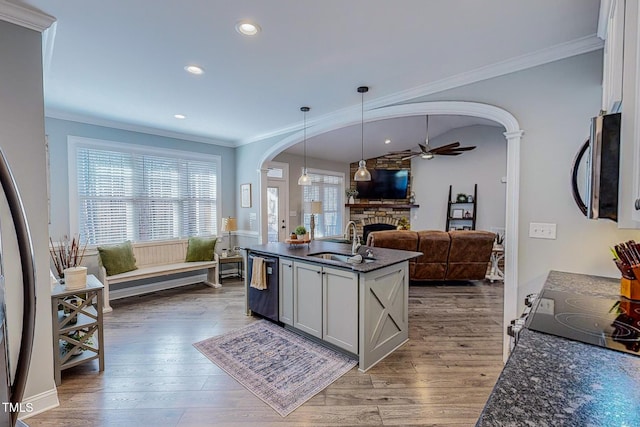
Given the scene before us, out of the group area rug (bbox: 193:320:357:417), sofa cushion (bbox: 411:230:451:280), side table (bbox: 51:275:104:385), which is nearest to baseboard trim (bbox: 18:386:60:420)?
side table (bbox: 51:275:104:385)

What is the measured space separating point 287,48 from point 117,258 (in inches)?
144

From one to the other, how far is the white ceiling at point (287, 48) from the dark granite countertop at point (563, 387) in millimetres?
1942

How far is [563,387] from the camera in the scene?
32.2 inches

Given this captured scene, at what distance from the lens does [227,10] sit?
1872 millimetres

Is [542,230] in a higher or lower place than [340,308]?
higher

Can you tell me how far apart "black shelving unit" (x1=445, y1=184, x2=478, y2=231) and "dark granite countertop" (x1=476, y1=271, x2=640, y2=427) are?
254 inches

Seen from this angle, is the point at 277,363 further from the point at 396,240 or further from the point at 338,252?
the point at 396,240

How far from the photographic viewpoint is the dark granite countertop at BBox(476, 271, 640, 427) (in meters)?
0.69

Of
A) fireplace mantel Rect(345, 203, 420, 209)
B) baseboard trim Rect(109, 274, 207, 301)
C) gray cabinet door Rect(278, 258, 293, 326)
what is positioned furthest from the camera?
fireplace mantel Rect(345, 203, 420, 209)

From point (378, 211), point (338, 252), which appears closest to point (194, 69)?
point (338, 252)

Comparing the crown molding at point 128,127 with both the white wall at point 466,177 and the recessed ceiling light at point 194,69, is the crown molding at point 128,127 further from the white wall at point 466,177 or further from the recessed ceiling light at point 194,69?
the white wall at point 466,177

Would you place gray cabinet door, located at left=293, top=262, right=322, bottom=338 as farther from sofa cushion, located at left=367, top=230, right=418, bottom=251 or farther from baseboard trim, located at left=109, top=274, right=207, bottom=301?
baseboard trim, located at left=109, top=274, right=207, bottom=301

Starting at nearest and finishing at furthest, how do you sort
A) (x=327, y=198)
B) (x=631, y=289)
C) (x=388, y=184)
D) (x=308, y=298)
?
(x=631, y=289), (x=308, y=298), (x=327, y=198), (x=388, y=184)

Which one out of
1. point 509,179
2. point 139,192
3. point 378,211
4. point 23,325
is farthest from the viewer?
point 378,211
